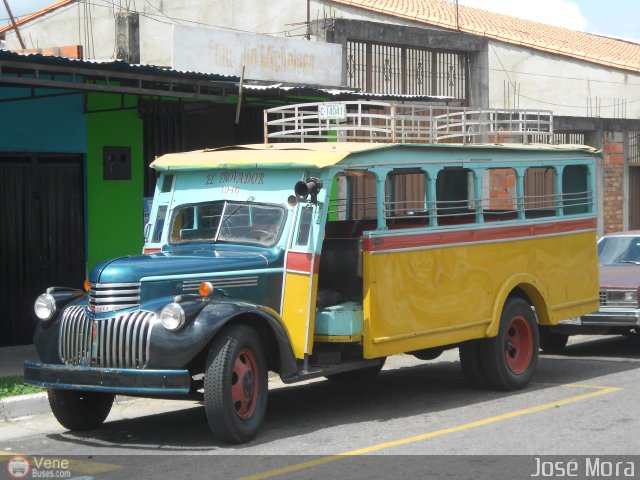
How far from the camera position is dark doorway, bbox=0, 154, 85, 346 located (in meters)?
13.3

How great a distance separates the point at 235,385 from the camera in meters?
8.23

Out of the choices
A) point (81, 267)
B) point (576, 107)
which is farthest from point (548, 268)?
point (576, 107)

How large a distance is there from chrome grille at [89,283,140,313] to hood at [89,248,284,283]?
39 millimetres

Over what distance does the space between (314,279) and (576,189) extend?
442cm

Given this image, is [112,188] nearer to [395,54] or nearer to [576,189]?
[576,189]

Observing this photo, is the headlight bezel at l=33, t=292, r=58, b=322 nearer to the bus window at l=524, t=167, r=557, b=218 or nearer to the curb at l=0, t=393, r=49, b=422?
the curb at l=0, t=393, r=49, b=422

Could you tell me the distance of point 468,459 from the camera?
25.2 ft

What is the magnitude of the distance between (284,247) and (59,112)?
5786 millimetres

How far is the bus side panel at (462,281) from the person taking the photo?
9.23 m

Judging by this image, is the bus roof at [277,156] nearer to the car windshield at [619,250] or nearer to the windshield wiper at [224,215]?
the windshield wiper at [224,215]

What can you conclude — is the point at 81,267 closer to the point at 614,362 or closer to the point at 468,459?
the point at 614,362

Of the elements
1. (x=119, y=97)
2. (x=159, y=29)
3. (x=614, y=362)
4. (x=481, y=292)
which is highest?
(x=159, y=29)

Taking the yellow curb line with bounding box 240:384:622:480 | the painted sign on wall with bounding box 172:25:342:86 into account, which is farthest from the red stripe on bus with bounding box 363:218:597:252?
the painted sign on wall with bounding box 172:25:342:86

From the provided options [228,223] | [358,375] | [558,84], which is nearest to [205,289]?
[228,223]
